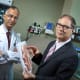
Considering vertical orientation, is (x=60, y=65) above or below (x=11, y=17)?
below

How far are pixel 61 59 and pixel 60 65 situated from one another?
0.05m

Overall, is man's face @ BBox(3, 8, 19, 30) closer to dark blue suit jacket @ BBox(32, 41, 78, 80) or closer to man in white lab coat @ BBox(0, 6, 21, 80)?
man in white lab coat @ BBox(0, 6, 21, 80)

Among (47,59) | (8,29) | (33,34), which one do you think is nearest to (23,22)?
(33,34)

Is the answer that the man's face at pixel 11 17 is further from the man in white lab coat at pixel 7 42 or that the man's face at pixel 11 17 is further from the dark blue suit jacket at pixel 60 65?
the dark blue suit jacket at pixel 60 65

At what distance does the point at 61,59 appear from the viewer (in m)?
1.48

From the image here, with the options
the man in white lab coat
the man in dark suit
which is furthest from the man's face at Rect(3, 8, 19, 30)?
the man in dark suit

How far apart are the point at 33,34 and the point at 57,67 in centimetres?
313

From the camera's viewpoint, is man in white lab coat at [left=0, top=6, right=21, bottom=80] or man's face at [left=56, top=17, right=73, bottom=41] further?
man in white lab coat at [left=0, top=6, right=21, bottom=80]

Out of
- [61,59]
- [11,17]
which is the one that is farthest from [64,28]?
[11,17]

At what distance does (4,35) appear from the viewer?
85.7 inches

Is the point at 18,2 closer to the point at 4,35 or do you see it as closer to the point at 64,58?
the point at 4,35

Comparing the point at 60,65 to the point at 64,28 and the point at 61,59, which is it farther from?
the point at 64,28

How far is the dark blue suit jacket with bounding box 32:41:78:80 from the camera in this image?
143 centimetres

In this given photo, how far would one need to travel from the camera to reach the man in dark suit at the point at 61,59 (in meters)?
1.43
